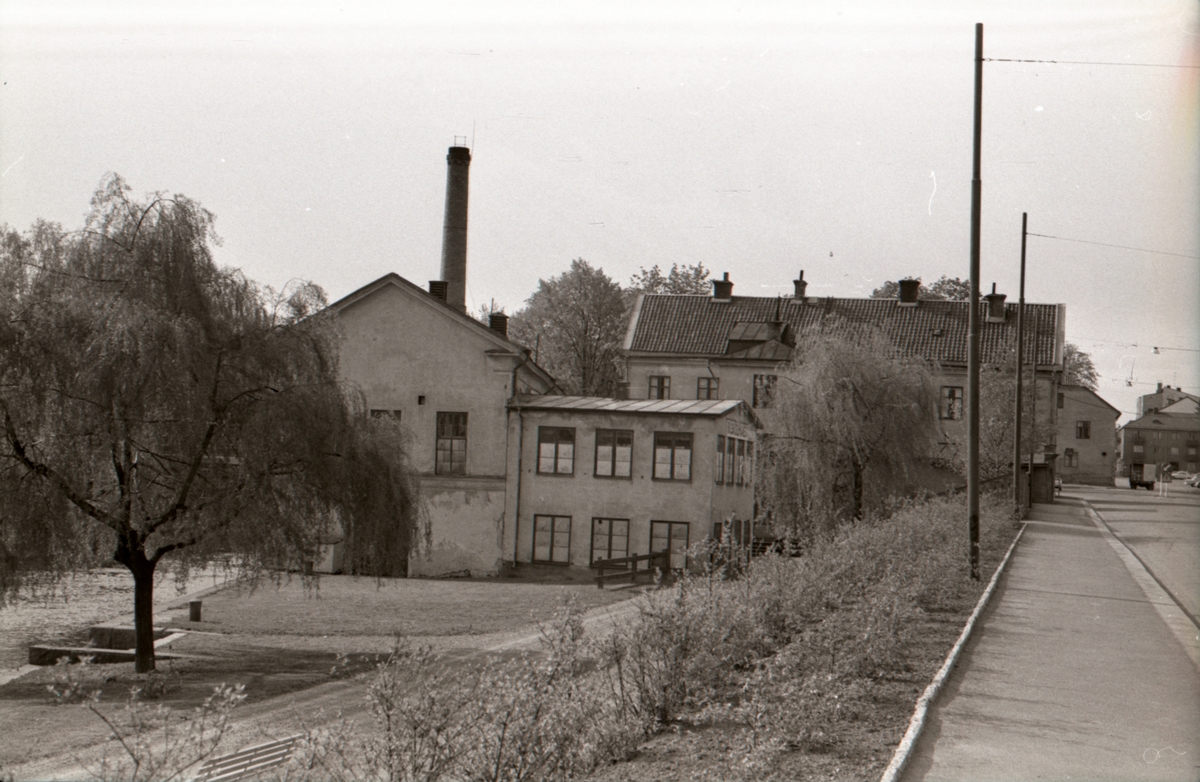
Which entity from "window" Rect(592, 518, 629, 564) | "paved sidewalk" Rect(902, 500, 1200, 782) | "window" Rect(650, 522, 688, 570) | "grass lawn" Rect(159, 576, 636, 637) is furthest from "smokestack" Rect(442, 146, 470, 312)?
"paved sidewalk" Rect(902, 500, 1200, 782)

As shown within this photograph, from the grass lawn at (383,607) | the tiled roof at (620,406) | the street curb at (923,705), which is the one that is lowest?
the grass lawn at (383,607)

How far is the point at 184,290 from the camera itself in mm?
18328

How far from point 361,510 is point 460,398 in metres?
16.4

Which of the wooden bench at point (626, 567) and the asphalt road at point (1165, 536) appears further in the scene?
the wooden bench at point (626, 567)

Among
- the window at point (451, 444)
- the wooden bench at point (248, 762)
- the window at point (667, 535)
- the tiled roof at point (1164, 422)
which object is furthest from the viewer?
the tiled roof at point (1164, 422)

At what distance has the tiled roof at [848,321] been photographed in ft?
182

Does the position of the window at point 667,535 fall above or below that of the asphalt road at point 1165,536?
below

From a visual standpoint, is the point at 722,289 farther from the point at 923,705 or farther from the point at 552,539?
the point at 923,705

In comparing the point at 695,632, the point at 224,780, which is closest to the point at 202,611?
the point at 224,780

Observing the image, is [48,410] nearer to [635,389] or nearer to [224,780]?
[224,780]

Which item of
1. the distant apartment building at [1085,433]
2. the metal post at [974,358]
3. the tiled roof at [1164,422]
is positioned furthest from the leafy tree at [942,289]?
the metal post at [974,358]

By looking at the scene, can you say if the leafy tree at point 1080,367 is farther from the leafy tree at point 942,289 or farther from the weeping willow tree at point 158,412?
the weeping willow tree at point 158,412

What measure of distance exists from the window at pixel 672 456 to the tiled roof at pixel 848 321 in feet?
67.6

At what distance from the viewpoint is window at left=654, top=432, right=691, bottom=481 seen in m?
35.0
